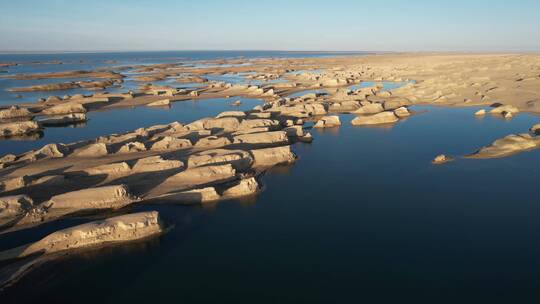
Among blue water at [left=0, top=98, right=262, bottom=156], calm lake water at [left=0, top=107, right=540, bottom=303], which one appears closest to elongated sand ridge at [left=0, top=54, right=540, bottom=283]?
calm lake water at [left=0, top=107, right=540, bottom=303]

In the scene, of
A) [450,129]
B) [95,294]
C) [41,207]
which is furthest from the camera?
[450,129]

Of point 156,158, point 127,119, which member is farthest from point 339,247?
point 127,119

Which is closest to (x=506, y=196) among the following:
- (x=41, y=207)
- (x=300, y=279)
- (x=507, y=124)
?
(x=300, y=279)

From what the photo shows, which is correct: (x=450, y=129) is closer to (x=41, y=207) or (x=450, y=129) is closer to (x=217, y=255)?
(x=217, y=255)

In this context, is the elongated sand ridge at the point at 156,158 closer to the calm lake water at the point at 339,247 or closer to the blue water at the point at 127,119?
the calm lake water at the point at 339,247

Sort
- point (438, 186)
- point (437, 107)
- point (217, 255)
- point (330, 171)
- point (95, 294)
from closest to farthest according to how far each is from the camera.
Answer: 1. point (95, 294)
2. point (217, 255)
3. point (438, 186)
4. point (330, 171)
5. point (437, 107)

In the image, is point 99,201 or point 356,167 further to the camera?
point 356,167
